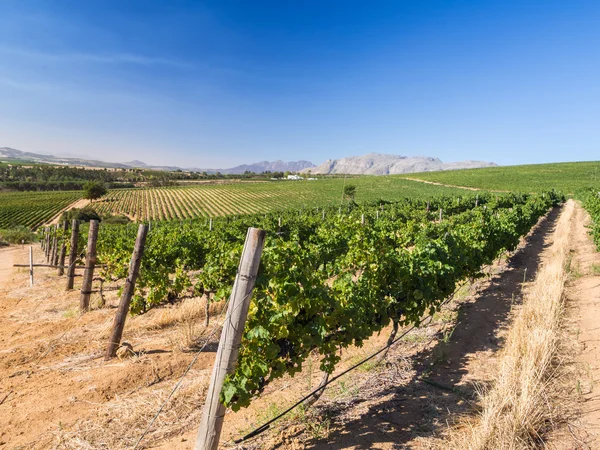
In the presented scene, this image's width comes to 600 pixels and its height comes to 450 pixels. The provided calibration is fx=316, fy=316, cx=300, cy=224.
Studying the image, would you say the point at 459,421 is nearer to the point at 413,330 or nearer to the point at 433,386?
the point at 433,386

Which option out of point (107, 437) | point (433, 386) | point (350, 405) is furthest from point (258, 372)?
point (433, 386)

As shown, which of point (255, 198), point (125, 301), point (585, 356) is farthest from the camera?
point (255, 198)

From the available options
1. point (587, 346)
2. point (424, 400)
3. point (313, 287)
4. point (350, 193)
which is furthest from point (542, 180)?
point (313, 287)

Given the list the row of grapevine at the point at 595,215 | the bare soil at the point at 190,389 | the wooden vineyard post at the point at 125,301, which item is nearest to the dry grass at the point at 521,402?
the bare soil at the point at 190,389

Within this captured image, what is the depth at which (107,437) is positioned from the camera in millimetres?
3461

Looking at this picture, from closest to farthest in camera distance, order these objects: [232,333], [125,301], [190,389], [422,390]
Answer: [232,333], [422,390], [190,389], [125,301]

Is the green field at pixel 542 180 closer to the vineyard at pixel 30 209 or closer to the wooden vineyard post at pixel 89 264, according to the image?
the wooden vineyard post at pixel 89 264

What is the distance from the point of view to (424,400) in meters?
3.94

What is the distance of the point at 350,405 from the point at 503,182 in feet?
234

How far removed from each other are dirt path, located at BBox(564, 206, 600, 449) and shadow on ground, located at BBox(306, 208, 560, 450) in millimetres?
1038

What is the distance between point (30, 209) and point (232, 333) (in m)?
66.5

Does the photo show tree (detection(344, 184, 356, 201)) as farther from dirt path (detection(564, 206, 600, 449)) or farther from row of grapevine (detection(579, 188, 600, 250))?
dirt path (detection(564, 206, 600, 449))

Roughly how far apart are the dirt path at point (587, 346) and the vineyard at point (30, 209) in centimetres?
5254

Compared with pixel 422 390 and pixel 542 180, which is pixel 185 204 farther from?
pixel 542 180
